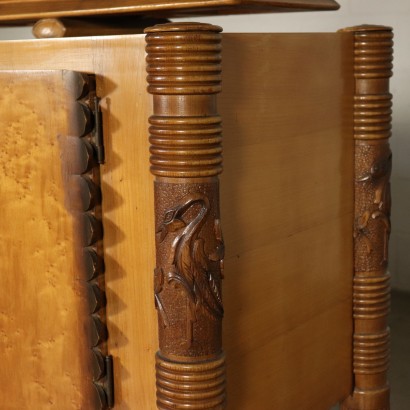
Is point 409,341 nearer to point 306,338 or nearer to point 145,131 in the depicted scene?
point 306,338

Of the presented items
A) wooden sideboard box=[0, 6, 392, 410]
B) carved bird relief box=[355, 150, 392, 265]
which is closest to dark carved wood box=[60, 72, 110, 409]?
wooden sideboard box=[0, 6, 392, 410]

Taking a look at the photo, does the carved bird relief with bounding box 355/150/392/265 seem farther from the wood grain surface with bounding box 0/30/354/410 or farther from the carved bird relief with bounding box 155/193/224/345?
the carved bird relief with bounding box 155/193/224/345

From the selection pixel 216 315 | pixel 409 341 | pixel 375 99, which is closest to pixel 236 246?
pixel 216 315

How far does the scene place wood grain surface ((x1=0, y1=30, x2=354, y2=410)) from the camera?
1.15 m

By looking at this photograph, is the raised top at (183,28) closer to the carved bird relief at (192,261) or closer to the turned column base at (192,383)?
the carved bird relief at (192,261)

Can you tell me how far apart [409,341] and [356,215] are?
0.70 meters

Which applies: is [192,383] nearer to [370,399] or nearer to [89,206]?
[89,206]

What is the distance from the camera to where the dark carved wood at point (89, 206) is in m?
1.16

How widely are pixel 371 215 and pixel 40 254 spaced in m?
0.59

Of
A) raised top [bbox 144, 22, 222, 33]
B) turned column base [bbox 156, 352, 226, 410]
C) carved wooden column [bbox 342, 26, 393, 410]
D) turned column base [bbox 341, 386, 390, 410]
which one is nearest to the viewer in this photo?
raised top [bbox 144, 22, 222, 33]

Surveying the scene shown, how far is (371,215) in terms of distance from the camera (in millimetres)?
1479

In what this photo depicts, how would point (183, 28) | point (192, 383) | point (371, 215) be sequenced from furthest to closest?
point (371, 215)
point (192, 383)
point (183, 28)

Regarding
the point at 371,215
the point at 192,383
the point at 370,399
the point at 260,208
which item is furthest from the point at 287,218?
the point at 370,399

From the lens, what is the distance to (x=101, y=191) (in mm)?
1191
